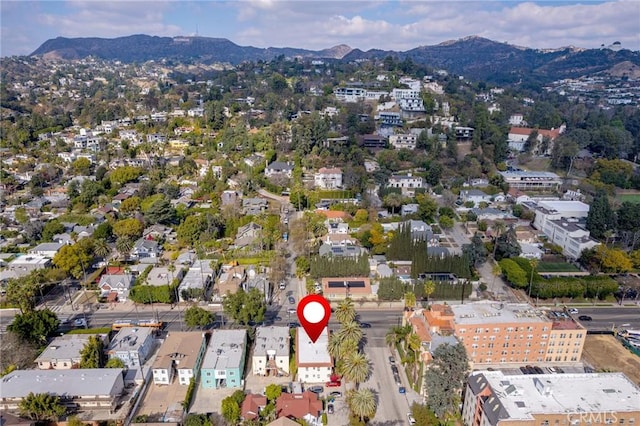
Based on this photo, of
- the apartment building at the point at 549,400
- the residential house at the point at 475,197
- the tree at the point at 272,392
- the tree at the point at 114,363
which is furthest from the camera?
the residential house at the point at 475,197

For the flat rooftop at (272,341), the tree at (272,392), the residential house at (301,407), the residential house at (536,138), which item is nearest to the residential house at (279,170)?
the flat rooftop at (272,341)

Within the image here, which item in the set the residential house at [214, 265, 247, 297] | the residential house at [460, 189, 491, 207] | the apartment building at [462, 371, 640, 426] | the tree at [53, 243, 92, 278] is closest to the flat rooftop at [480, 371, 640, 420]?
the apartment building at [462, 371, 640, 426]

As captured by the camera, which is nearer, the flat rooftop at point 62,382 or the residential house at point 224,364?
the flat rooftop at point 62,382

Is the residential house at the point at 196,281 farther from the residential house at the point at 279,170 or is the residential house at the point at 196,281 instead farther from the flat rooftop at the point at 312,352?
the residential house at the point at 279,170

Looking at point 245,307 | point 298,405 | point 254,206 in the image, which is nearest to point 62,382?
point 245,307

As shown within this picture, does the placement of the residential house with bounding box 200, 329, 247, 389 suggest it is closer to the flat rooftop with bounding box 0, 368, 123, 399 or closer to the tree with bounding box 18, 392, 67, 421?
the flat rooftop with bounding box 0, 368, 123, 399

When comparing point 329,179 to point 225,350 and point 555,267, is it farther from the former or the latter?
point 225,350

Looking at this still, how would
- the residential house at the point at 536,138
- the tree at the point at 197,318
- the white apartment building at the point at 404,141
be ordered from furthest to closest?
the residential house at the point at 536,138 → the white apartment building at the point at 404,141 → the tree at the point at 197,318
